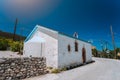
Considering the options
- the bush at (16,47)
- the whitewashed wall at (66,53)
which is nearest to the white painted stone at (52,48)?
the whitewashed wall at (66,53)

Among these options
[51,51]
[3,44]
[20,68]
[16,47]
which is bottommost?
[20,68]

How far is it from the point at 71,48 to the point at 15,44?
11470 millimetres

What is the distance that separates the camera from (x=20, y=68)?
8.67 m

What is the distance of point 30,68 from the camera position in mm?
9367

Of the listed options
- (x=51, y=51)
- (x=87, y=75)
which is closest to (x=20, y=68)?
(x=51, y=51)

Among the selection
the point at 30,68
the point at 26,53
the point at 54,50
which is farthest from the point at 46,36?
the point at 30,68

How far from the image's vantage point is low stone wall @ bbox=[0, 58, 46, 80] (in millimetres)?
7780

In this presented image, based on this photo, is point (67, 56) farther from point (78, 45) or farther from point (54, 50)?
point (78, 45)

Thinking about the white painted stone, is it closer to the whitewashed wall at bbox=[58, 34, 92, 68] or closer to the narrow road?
the whitewashed wall at bbox=[58, 34, 92, 68]

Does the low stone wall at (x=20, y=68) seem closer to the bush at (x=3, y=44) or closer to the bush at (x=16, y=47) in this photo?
the bush at (x=16, y=47)

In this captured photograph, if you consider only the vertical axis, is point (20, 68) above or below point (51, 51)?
below

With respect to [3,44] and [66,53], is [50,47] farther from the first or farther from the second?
[3,44]

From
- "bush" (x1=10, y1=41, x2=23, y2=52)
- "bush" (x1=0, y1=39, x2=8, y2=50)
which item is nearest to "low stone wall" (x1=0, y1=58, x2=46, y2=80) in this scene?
"bush" (x1=10, y1=41, x2=23, y2=52)

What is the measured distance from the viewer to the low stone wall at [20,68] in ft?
25.5
